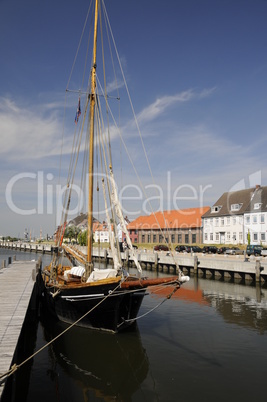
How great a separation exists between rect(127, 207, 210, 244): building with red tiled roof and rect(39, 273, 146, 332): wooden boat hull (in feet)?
197

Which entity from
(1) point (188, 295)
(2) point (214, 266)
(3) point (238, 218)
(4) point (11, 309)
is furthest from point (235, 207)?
(4) point (11, 309)

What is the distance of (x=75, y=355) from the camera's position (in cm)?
1550

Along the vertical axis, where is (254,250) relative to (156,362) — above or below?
above

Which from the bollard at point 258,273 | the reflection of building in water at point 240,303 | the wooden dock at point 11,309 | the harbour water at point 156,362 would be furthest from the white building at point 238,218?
the wooden dock at point 11,309

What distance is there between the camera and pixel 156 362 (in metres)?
14.5

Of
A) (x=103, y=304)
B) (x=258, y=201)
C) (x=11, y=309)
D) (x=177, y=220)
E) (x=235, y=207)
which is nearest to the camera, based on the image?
(x=11, y=309)

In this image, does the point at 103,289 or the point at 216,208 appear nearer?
the point at 103,289

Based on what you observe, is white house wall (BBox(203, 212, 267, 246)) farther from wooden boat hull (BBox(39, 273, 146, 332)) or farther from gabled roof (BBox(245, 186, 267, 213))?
wooden boat hull (BBox(39, 273, 146, 332))

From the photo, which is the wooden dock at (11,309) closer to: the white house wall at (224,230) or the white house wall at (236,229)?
the white house wall at (236,229)

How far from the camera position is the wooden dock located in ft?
35.2

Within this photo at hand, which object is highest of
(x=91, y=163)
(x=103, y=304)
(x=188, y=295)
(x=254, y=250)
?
(x=91, y=163)

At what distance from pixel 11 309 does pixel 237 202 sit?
66363 mm

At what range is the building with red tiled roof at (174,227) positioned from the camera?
→ 84500 mm

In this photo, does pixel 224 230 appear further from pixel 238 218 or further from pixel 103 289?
pixel 103 289
